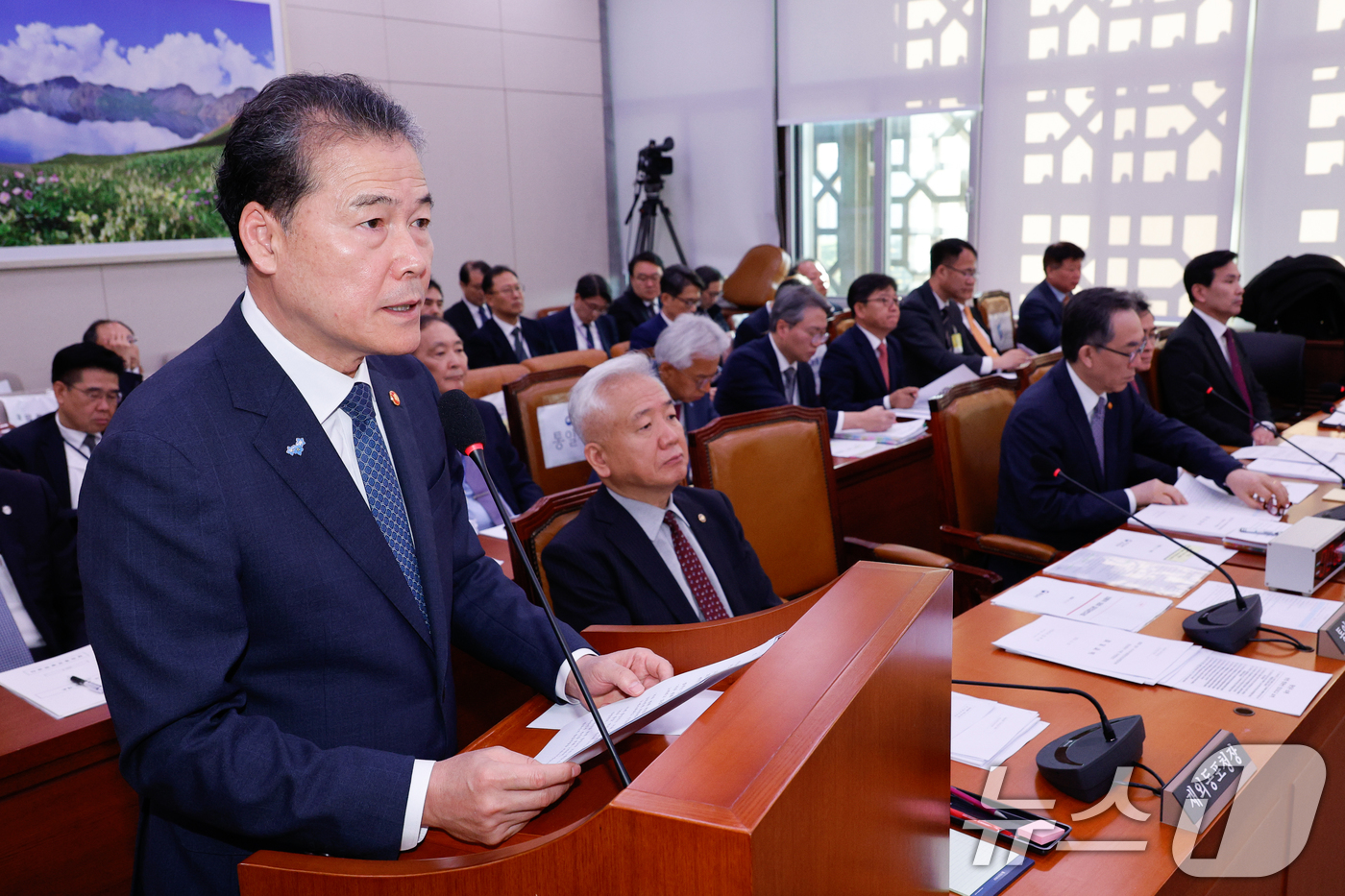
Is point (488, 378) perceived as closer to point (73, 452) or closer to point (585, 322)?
point (73, 452)

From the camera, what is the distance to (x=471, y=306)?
23.7ft

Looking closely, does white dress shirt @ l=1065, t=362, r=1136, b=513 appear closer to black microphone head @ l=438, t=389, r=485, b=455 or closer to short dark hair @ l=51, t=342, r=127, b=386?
black microphone head @ l=438, t=389, r=485, b=455

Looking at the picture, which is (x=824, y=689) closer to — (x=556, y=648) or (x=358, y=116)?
(x=556, y=648)

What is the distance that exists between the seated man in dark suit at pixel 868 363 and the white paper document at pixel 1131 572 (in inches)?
90.3

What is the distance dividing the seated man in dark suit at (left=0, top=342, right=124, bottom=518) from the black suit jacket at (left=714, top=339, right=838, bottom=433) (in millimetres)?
2375

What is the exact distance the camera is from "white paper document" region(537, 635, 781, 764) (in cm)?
96

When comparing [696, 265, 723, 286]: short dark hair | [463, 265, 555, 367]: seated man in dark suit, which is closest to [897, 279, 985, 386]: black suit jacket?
[696, 265, 723, 286]: short dark hair

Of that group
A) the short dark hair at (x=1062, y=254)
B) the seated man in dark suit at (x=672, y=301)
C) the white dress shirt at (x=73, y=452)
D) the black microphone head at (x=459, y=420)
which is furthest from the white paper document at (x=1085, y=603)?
the short dark hair at (x=1062, y=254)

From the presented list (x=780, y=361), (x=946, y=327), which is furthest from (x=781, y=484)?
(x=946, y=327)

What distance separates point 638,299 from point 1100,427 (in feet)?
15.6

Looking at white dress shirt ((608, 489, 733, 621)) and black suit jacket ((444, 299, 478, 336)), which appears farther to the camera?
black suit jacket ((444, 299, 478, 336))

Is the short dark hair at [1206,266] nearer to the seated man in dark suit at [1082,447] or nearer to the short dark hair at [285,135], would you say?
the seated man in dark suit at [1082,447]

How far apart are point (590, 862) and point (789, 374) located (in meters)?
3.85

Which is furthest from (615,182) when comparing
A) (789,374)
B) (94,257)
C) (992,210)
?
(789,374)
